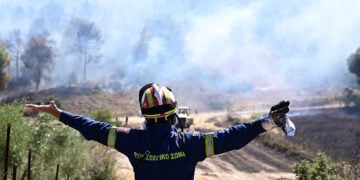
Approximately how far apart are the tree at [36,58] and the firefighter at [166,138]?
6455cm

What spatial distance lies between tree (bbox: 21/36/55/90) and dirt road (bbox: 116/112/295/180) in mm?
41012

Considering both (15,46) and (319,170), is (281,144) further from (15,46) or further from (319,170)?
(15,46)

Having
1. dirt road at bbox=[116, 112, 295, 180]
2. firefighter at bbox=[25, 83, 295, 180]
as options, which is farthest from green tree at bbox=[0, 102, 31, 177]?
dirt road at bbox=[116, 112, 295, 180]

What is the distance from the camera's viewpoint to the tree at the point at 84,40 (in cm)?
7600

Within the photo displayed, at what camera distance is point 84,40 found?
249 ft

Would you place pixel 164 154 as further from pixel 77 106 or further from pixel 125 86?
pixel 125 86

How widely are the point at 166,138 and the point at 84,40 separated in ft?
246

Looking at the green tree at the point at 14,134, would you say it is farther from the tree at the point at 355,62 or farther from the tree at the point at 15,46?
the tree at the point at 15,46

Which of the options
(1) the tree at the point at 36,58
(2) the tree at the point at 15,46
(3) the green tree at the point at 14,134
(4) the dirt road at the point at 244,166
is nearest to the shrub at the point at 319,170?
(3) the green tree at the point at 14,134

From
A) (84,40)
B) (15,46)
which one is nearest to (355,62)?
(84,40)

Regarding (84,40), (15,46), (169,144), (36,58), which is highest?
(84,40)

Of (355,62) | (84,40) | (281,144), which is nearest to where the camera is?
(281,144)

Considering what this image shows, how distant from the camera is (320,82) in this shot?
246 ft

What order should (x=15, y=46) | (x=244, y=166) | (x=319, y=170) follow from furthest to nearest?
(x=15, y=46) → (x=244, y=166) → (x=319, y=170)
